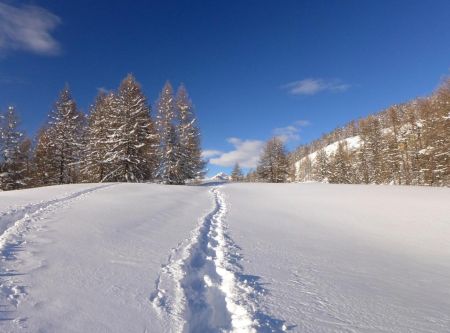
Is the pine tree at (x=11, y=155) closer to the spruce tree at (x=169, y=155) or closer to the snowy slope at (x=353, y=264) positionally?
the spruce tree at (x=169, y=155)

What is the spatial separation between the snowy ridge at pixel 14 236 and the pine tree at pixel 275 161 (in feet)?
126

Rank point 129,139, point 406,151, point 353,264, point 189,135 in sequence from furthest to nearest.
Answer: point 406,151 → point 189,135 → point 129,139 → point 353,264

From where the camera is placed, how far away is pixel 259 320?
3721 millimetres

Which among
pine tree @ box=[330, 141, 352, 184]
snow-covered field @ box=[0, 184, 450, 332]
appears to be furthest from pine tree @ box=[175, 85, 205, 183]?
pine tree @ box=[330, 141, 352, 184]

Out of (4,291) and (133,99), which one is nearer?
(4,291)

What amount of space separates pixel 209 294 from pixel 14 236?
4.81 meters

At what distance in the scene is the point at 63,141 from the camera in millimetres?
31891

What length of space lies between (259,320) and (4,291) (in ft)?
10.2

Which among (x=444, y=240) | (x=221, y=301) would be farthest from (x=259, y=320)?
(x=444, y=240)

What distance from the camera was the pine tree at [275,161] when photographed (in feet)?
163

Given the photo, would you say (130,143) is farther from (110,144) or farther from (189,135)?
(189,135)

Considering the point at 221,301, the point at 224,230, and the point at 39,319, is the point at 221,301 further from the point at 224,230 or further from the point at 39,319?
the point at 224,230

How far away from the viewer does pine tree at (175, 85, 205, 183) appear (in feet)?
114

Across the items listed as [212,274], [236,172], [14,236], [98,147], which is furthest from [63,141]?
[236,172]
